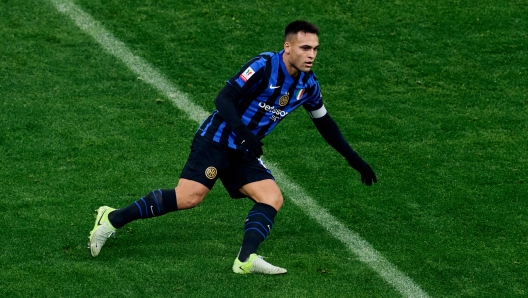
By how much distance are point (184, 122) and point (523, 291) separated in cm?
412

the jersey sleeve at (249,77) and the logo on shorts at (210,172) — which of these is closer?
the jersey sleeve at (249,77)

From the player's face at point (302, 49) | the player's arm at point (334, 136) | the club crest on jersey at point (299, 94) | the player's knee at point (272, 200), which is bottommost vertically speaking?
the player's knee at point (272, 200)

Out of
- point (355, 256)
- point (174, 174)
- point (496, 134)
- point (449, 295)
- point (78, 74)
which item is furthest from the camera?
point (78, 74)

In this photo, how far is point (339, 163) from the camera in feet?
29.9

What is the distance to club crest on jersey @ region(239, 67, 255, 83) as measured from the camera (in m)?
7.07

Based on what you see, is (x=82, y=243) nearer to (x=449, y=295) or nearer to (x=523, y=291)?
(x=449, y=295)

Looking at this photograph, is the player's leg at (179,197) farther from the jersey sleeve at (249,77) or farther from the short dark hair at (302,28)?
the short dark hair at (302,28)

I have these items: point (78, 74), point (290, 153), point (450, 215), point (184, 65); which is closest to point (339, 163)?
point (290, 153)

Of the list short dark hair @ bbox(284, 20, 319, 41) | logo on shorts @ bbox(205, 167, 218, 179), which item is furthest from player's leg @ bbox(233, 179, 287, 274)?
short dark hair @ bbox(284, 20, 319, 41)

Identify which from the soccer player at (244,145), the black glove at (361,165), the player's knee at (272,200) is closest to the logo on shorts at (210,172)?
Result: the soccer player at (244,145)

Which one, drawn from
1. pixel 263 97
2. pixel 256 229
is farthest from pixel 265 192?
pixel 263 97

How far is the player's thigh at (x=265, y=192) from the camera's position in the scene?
281 inches

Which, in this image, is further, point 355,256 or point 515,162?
point 515,162

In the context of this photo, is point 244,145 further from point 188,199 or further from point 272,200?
point 188,199
